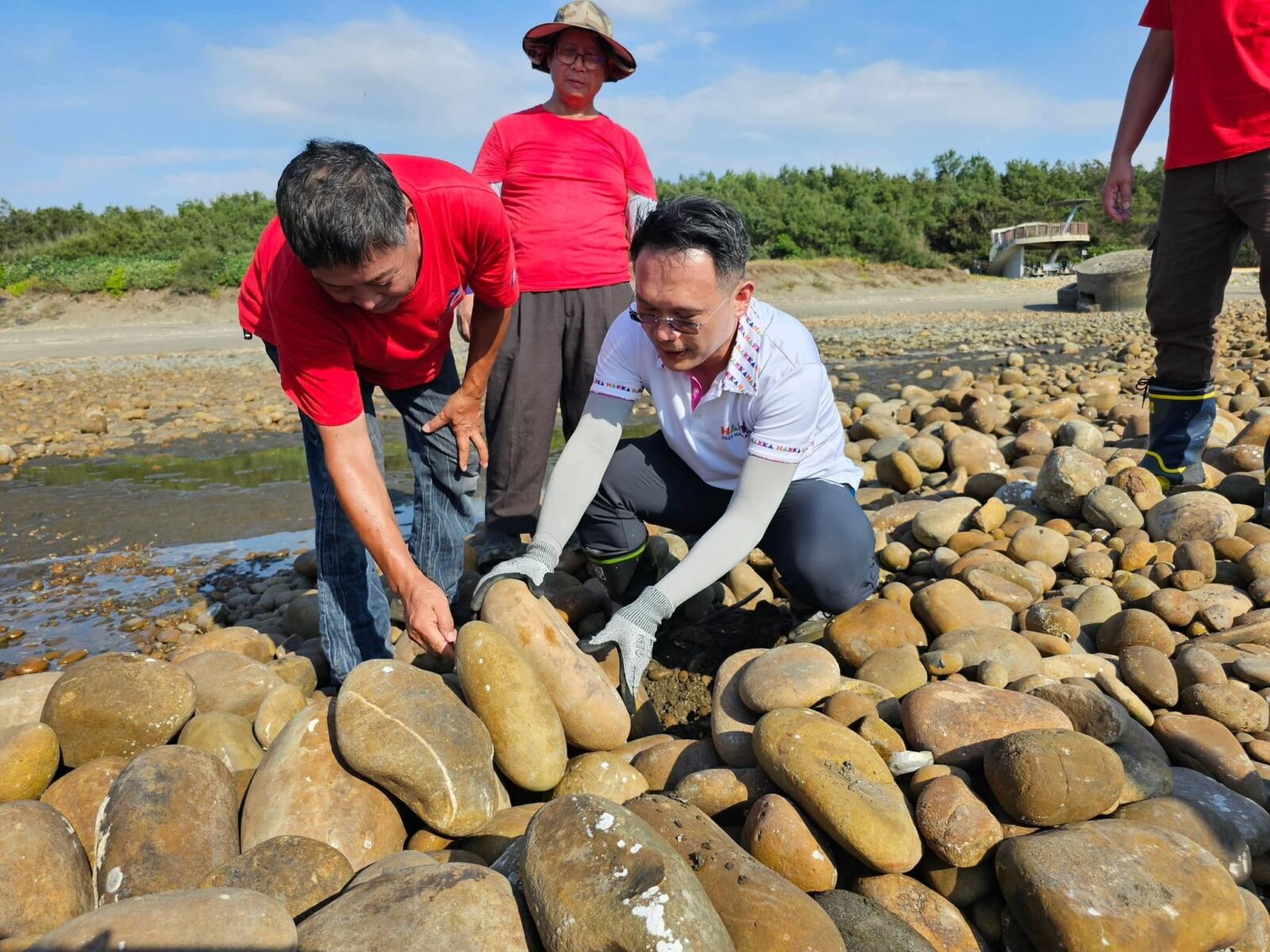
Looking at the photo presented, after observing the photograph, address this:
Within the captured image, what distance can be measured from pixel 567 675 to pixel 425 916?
2.69 feet

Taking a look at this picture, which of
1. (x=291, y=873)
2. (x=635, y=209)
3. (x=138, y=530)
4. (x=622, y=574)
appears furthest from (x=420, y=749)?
(x=138, y=530)

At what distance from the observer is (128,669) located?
7.20 ft

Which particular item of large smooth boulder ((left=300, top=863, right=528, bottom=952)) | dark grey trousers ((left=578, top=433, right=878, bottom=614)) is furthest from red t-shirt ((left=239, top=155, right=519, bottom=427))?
large smooth boulder ((left=300, top=863, right=528, bottom=952))

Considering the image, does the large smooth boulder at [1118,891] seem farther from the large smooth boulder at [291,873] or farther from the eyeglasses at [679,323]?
the eyeglasses at [679,323]

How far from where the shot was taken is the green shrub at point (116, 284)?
22.4m

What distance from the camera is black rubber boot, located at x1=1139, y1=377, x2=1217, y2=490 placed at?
347cm

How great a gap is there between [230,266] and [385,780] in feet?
79.9

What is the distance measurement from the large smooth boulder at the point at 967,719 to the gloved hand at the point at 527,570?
3.36ft

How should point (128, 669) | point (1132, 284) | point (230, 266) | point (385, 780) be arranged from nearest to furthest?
point (385, 780)
point (128, 669)
point (1132, 284)
point (230, 266)

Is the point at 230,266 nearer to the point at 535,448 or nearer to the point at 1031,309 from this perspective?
the point at 1031,309

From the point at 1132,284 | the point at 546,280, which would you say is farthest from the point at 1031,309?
the point at 546,280

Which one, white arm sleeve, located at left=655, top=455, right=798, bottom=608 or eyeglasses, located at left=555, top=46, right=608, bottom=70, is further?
eyeglasses, located at left=555, top=46, right=608, bottom=70

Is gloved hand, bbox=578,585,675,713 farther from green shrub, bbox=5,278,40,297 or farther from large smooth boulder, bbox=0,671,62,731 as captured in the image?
green shrub, bbox=5,278,40,297

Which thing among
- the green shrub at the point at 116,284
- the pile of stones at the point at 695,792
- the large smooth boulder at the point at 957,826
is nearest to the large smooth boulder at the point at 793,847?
the pile of stones at the point at 695,792
